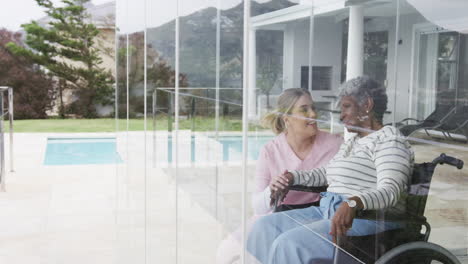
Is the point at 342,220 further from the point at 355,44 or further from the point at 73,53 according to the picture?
the point at 73,53

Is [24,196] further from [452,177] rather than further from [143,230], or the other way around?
[452,177]

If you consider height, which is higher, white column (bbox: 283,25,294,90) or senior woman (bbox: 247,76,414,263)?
white column (bbox: 283,25,294,90)

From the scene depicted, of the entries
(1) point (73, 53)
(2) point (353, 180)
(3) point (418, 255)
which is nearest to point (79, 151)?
(1) point (73, 53)

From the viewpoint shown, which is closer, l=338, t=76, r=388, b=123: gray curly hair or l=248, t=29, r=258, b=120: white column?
l=338, t=76, r=388, b=123: gray curly hair

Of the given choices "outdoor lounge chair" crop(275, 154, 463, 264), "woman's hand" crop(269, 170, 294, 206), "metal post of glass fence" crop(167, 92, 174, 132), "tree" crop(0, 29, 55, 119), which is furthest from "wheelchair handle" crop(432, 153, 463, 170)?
"tree" crop(0, 29, 55, 119)

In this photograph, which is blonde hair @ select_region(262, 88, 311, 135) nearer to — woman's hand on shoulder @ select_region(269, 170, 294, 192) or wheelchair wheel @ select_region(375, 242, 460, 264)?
woman's hand on shoulder @ select_region(269, 170, 294, 192)

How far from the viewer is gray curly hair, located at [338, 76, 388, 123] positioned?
3.05ft

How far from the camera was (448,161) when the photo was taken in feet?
2.53

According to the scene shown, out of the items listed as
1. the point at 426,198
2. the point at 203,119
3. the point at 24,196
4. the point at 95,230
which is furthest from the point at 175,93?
the point at 24,196

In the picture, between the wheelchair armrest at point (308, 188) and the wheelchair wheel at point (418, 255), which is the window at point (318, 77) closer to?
the wheelchair armrest at point (308, 188)

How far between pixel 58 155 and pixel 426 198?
12.5 metres

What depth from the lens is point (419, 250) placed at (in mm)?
862

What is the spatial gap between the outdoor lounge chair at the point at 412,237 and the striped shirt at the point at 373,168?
0.06 feet

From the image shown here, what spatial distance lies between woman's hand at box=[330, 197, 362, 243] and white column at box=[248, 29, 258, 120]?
1.65ft
